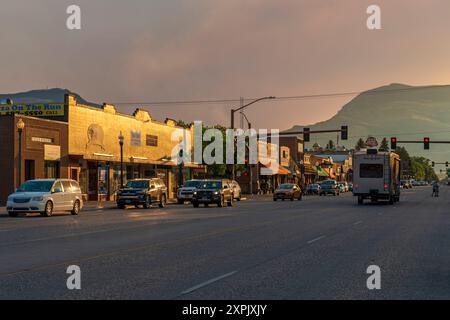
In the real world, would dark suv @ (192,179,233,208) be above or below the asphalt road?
above

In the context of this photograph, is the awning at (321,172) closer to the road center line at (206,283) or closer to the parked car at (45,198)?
the parked car at (45,198)

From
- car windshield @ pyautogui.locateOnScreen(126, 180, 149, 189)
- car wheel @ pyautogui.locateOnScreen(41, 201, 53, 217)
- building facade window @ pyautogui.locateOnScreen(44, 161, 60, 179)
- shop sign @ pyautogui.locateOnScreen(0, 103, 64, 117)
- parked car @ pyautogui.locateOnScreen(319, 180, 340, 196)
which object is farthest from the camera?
parked car @ pyautogui.locateOnScreen(319, 180, 340, 196)

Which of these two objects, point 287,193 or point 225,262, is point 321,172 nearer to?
point 287,193

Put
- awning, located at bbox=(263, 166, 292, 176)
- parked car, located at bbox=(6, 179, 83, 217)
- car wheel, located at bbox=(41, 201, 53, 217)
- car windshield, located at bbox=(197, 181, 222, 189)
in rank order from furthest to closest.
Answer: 1. awning, located at bbox=(263, 166, 292, 176)
2. car windshield, located at bbox=(197, 181, 222, 189)
3. car wheel, located at bbox=(41, 201, 53, 217)
4. parked car, located at bbox=(6, 179, 83, 217)

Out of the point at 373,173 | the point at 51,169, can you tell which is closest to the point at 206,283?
the point at 373,173

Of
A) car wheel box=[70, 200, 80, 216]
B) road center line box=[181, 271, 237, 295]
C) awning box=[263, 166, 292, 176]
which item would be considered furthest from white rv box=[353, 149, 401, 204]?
awning box=[263, 166, 292, 176]

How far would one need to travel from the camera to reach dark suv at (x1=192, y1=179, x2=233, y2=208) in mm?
45656

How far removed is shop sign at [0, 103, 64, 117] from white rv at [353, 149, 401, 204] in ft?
70.1

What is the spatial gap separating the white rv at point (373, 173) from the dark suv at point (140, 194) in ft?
43.5

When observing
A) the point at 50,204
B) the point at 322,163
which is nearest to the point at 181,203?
the point at 50,204

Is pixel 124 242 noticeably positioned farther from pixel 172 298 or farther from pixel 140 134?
pixel 140 134

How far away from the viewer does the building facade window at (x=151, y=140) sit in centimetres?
6625

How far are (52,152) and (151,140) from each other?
18694mm

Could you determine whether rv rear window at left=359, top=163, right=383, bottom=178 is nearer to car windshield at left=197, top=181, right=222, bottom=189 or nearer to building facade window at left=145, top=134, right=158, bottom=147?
car windshield at left=197, top=181, right=222, bottom=189
